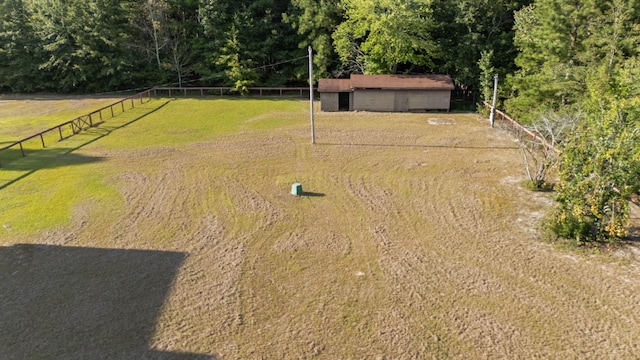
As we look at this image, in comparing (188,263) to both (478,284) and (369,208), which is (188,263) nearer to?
(369,208)

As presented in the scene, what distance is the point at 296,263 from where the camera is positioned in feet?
39.2

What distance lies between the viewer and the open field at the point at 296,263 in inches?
359

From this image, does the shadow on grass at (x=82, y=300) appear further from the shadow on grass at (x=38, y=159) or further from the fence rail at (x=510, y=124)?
the fence rail at (x=510, y=124)

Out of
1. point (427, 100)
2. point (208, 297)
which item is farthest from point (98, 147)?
point (427, 100)

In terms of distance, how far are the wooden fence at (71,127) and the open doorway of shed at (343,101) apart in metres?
15.2

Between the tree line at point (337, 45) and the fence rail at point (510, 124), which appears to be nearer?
the tree line at point (337, 45)

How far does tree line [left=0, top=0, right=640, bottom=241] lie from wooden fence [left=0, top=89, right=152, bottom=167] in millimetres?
6773

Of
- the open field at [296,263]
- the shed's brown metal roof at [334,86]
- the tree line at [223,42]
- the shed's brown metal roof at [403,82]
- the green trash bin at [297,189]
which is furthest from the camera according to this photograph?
the tree line at [223,42]

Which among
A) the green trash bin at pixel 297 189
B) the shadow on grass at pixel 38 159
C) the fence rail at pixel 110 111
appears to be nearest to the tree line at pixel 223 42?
the fence rail at pixel 110 111

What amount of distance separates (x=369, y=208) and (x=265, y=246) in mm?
4278

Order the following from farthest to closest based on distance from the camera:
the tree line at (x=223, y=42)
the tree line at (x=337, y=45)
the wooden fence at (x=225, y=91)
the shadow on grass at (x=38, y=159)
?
the wooden fence at (x=225, y=91)
the tree line at (x=223, y=42)
the tree line at (x=337, y=45)
the shadow on grass at (x=38, y=159)

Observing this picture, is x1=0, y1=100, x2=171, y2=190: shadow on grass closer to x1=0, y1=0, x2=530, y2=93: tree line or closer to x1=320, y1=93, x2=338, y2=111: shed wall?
x1=320, y1=93, x2=338, y2=111: shed wall

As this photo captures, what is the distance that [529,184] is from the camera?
54.7 ft

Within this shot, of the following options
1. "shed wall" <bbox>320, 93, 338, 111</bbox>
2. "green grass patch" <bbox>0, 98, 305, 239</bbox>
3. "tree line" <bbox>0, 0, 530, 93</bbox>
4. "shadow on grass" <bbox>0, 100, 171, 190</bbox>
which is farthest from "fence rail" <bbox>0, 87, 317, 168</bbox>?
"shed wall" <bbox>320, 93, 338, 111</bbox>
